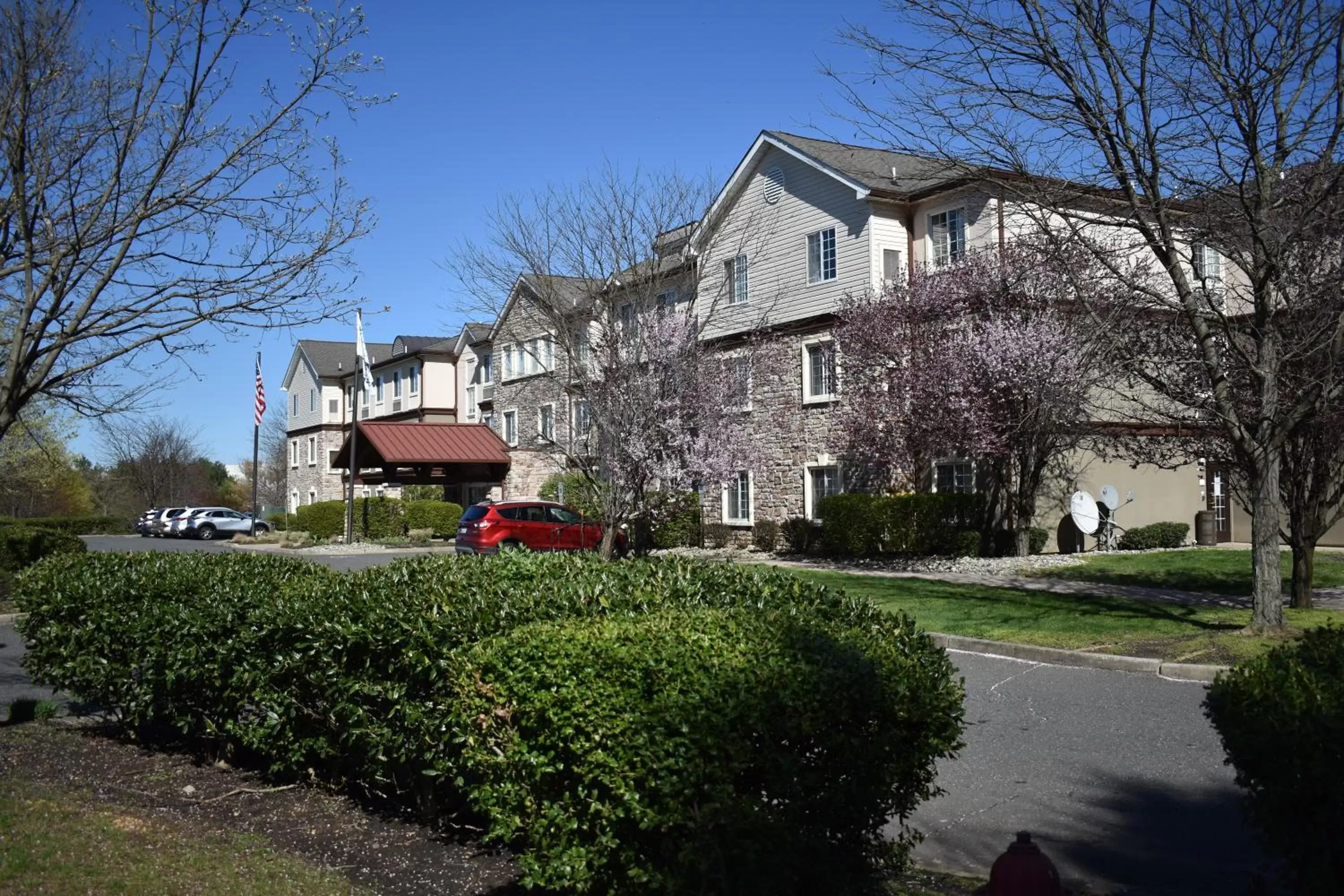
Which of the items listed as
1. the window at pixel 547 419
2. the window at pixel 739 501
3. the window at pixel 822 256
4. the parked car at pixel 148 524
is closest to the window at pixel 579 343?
the window at pixel 547 419

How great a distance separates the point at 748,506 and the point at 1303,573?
18.1 m

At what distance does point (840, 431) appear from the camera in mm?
27438

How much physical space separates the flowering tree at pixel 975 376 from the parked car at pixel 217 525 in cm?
3336

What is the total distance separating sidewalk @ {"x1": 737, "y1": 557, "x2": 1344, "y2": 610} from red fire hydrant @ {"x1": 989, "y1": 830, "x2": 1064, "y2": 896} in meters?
13.1

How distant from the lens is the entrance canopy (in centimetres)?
4194

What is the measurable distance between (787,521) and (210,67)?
847 inches

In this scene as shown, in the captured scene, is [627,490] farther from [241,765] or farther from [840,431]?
[241,765]

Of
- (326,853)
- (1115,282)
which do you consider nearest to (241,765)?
(326,853)

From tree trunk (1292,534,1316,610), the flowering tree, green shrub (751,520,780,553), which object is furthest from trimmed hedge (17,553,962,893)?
green shrub (751,520,780,553)

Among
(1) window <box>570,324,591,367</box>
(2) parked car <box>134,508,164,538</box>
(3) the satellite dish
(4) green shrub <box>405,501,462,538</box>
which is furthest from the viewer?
(2) parked car <box>134,508,164,538</box>

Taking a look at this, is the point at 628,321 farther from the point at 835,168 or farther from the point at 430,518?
the point at 430,518

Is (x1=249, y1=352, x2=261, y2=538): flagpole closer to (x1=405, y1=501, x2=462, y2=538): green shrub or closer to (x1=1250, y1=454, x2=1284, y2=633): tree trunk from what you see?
(x1=405, y1=501, x2=462, y2=538): green shrub

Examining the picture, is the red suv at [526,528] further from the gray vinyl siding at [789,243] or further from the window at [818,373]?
the gray vinyl siding at [789,243]

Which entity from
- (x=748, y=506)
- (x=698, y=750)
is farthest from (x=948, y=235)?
(x=698, y=750)
